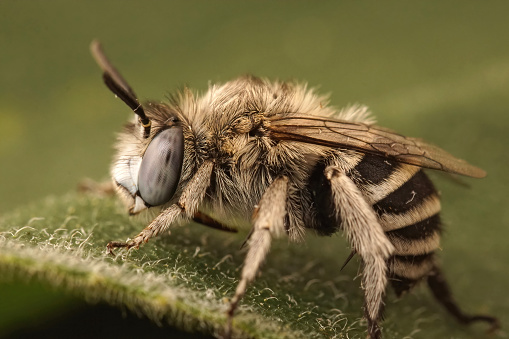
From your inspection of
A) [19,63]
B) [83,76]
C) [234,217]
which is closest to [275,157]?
[234,217]

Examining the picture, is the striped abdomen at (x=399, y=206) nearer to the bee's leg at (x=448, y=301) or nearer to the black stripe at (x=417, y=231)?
the black stripe at (x=417, y=231)

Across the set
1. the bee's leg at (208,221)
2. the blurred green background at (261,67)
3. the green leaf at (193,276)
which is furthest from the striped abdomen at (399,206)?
the blurred green background at (261,67)

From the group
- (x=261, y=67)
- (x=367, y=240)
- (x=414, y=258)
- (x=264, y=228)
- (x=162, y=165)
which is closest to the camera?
(x=264, y=228)

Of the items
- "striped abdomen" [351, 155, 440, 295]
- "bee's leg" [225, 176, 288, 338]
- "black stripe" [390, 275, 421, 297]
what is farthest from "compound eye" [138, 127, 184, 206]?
"black stripe" [390, 275, 421, 297]

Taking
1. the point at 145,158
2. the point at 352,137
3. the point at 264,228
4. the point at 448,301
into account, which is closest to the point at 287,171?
the point at 352,137

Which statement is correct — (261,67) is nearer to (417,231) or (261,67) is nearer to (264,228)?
(417,231)

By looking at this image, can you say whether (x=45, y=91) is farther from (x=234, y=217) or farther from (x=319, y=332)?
(x=319, y=332)
